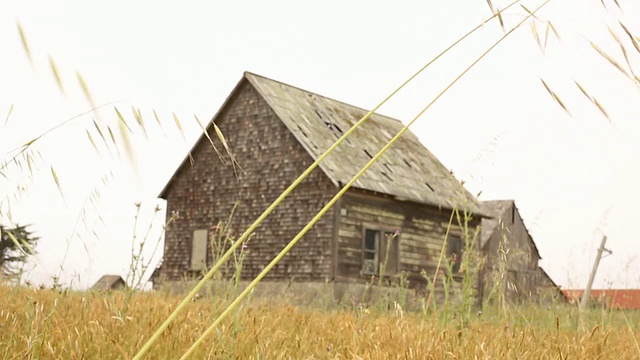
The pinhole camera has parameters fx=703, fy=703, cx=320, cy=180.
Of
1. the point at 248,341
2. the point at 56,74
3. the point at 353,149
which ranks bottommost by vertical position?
the point at 248,341

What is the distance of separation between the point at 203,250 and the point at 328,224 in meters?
4.22

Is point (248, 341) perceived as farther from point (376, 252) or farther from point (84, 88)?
point (376, 252)

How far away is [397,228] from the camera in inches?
680

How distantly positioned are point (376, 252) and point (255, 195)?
3.36m

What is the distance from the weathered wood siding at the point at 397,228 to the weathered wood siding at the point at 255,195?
435mm

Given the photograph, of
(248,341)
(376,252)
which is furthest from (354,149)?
(248,341)

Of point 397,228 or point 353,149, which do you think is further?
point 353,149

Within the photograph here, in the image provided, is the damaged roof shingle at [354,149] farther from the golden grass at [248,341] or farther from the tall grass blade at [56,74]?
the tall grass blade at [56,74]

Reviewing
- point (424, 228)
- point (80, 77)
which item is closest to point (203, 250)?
point (424, 228)

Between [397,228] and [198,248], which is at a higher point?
[397,228]

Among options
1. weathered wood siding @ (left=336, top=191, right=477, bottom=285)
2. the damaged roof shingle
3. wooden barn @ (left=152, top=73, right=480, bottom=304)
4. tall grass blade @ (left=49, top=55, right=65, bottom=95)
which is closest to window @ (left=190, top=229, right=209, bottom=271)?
wooden barn @ (left=152, top=73, right=480, bottom=304)

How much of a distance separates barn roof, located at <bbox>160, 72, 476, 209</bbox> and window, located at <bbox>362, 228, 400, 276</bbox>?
115cm

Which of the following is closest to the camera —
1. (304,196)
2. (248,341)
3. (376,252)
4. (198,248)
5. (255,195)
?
(248,341)

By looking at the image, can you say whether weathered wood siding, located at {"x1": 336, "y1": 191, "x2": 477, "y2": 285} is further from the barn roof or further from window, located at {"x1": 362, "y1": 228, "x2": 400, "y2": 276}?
the barn roof
